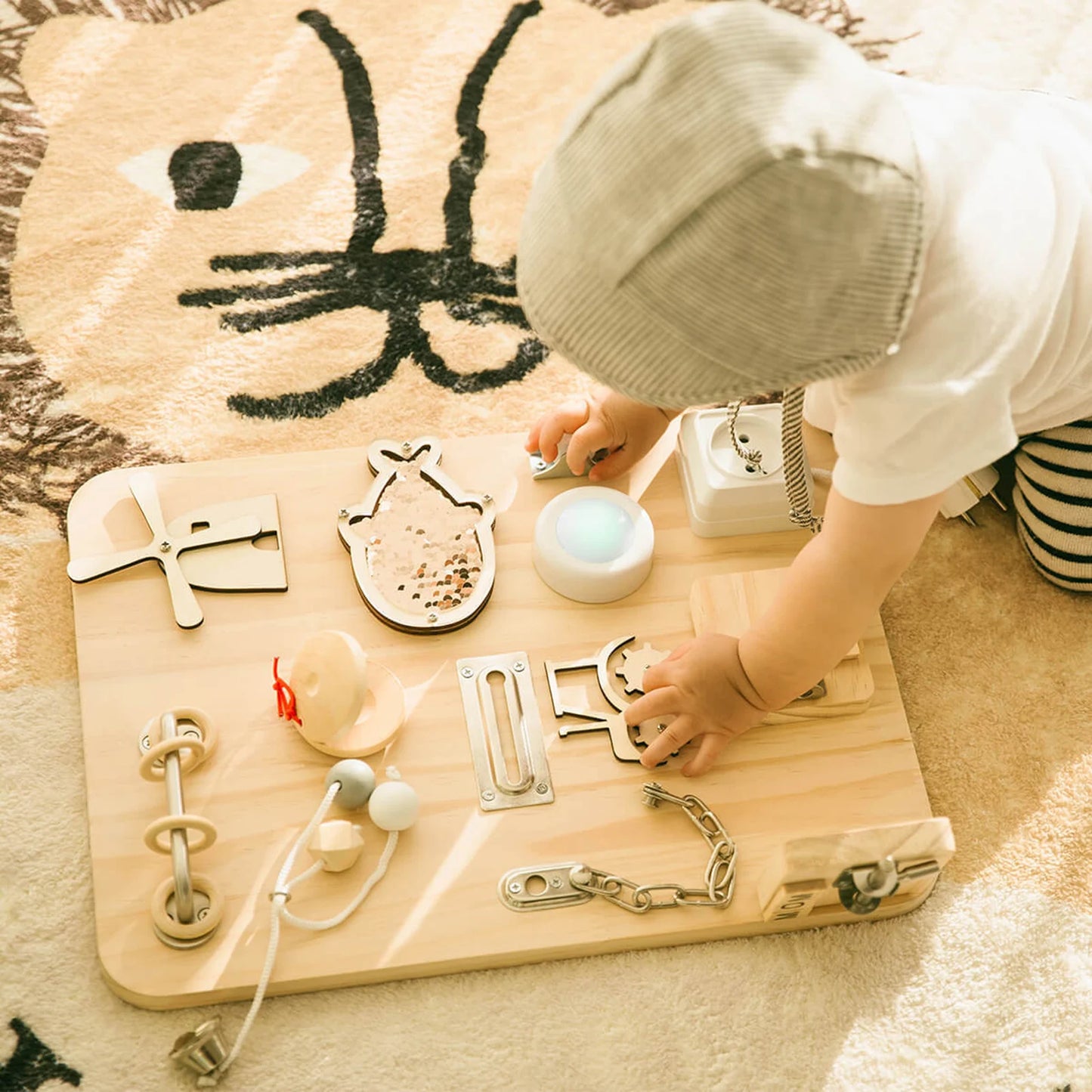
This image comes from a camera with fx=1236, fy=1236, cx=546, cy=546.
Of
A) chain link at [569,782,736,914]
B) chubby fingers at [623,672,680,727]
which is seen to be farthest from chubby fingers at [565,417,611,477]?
chain link at [569,782,736,914]

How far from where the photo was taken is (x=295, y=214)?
1.22 metres

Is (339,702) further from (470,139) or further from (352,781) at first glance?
(470,139)

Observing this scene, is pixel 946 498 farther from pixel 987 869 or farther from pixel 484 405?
pixel 484 405

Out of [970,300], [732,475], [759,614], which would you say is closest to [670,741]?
[759,614]

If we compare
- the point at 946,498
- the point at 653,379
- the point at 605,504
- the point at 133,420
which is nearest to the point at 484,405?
the point at 605,504

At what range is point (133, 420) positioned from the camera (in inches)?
42.9

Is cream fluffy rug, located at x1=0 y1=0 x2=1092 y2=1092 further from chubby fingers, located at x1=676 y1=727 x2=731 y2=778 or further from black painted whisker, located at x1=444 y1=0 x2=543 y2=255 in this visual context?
chubby fingers, located at x1=676 y1=727 x2=731 y2=778

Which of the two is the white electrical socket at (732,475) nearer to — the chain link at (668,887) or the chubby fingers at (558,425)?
the chubby fingers at (558,425)

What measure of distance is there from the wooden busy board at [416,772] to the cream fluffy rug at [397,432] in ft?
0.13

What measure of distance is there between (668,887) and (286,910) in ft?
0.85

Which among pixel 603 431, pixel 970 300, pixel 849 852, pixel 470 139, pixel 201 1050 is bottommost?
pixel 201 1050

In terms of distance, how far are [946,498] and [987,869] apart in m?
0.32

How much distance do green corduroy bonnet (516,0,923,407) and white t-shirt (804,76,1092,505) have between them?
56 mm

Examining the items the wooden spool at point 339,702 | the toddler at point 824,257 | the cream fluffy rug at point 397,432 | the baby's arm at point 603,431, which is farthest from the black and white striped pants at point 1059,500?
the wooden spool at point 339,702
